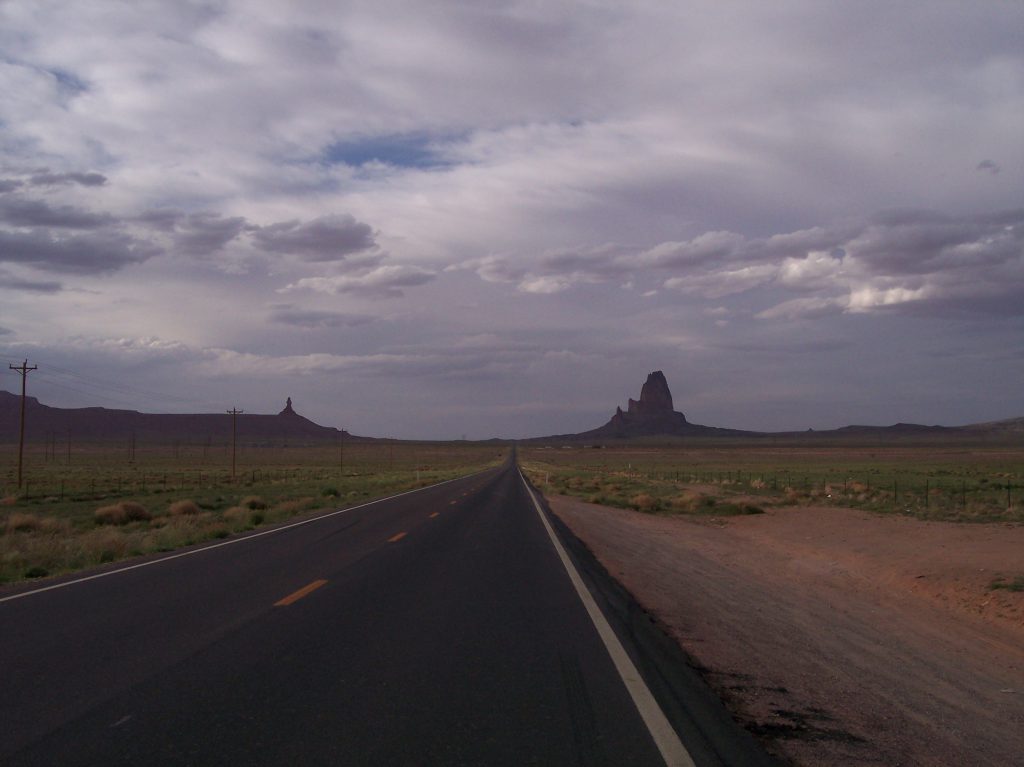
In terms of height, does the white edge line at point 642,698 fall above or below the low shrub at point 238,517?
above

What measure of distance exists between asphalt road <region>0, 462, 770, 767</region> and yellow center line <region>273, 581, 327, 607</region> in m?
0.03

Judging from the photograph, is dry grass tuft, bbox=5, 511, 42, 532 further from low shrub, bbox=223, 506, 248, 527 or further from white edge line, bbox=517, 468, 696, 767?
white edge line, bbox=517, 468, 696, 767

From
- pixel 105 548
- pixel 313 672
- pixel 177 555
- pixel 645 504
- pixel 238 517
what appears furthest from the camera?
pixel 645 504

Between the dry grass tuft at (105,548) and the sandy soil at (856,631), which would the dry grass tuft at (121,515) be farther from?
the sandy soil at (856,631)

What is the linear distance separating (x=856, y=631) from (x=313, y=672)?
733 centimetres

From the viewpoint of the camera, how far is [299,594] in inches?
494

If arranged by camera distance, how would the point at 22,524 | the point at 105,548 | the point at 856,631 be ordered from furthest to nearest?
the point at 22,524
the point at 105,548
the point at 856,631

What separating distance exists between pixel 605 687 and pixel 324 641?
314 centimetres

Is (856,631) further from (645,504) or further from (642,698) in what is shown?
(645,504)

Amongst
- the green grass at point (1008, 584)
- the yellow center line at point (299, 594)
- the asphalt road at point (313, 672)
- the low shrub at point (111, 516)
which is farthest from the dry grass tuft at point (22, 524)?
the green grass at point (1008, 584)

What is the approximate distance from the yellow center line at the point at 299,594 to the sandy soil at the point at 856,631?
4761 millimetres

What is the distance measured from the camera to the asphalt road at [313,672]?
237 inches

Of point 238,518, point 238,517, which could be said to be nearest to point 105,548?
point 238,518

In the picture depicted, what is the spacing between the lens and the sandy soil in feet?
23.0
